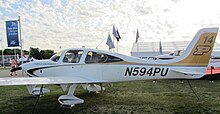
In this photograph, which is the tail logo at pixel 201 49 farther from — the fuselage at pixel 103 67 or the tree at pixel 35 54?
the tree at pixel 35 54

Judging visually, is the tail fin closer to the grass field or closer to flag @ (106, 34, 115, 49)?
the grass field

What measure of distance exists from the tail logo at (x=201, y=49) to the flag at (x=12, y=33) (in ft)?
49.4

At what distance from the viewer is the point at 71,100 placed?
6.04 metres

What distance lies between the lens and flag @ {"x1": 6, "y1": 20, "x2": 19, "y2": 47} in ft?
56.8

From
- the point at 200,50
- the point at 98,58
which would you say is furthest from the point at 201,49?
the point at 98,58

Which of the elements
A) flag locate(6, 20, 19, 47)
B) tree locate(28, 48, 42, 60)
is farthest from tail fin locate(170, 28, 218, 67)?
tree locate(28, 48, 42, 60)

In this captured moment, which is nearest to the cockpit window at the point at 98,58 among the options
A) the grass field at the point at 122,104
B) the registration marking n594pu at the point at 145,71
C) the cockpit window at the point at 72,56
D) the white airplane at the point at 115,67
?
the white airplane at the point at 115,67

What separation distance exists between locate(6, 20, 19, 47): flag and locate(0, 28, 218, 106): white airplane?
1186cm

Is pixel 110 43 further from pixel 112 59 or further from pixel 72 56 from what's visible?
pixel 112 59

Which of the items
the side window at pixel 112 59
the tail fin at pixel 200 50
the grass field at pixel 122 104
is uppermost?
the tail fin at pixel 200 50

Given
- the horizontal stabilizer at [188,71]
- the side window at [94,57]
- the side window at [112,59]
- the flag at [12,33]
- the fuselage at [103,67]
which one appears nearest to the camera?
the horizontal stabilizer at [188,71]

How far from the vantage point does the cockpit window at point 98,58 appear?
6672 millimetres

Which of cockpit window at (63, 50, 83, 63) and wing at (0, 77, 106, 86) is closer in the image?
wing at (0, 77, 106, 86)

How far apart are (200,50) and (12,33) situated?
50.7ft
